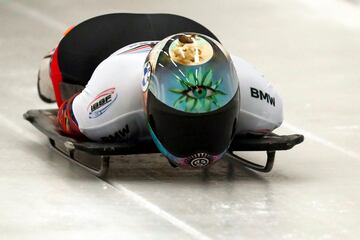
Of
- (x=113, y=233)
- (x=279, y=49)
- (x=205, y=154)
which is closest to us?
(x=113, y=233)

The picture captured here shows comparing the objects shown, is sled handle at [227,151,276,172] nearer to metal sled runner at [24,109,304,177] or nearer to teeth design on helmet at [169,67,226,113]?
metal sled runner at [24,109,304,177]

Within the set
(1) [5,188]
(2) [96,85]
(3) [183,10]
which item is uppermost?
(2) [96,85]

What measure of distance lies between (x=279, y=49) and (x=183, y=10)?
164 centimetres

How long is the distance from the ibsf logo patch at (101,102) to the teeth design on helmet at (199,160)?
514 mm

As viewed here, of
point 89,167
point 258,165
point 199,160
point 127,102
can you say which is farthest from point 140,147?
point 258,165

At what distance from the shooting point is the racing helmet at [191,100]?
234 inches

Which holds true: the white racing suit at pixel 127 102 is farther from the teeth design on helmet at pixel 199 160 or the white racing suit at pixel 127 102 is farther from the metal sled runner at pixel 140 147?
the teeth design on helmet at pixel 199 160

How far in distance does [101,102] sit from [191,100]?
1.90ft

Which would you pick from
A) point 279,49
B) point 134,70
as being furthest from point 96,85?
point 279,49

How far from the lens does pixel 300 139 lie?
251 inches

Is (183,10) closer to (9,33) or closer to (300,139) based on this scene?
(9,33)

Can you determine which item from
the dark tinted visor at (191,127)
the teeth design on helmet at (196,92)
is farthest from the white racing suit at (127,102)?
the teeth design on helmet at (196,92)

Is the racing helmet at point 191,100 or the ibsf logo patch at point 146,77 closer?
the racing helmet at point 191,100

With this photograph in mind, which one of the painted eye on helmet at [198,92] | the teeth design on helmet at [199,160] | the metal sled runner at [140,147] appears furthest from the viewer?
the metal sled runner at [140,147]
